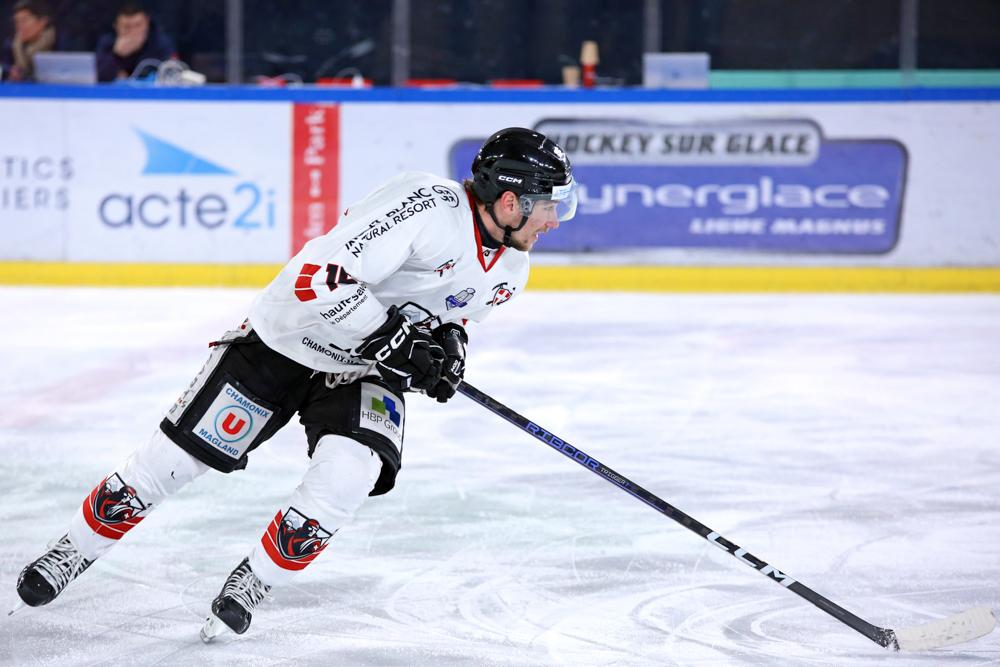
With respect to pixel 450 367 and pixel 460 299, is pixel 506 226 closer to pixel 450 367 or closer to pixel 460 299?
pixel 460 299

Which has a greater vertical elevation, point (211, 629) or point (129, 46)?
point (129, 46)

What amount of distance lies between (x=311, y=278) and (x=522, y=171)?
0.45m

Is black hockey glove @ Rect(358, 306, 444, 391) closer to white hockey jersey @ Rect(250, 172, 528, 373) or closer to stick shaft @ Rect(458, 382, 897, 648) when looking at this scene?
white hockey jersey @ Rect(250, 172, 528, 373)

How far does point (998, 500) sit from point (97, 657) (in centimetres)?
240

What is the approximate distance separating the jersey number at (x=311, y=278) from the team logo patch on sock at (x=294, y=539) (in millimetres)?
393

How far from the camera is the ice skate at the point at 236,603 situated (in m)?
2.49

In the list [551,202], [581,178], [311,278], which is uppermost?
[551,202]

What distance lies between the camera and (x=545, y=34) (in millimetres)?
9086

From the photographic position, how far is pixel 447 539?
3289 mm

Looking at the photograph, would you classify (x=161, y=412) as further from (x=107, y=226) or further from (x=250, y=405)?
(x=107, y=226)

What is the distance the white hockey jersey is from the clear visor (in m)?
0.11

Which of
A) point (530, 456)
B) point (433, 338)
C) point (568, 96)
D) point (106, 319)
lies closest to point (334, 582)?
point (433, 338)

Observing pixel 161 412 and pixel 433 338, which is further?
pixel 161 412

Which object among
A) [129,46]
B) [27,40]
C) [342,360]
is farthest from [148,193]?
[342,360]
